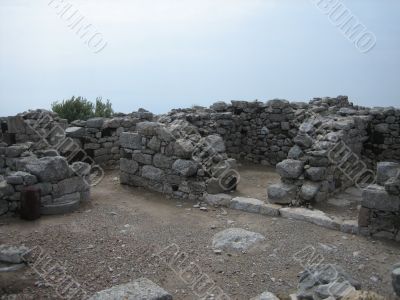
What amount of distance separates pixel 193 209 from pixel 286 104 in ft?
17.8

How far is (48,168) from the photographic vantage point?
719cm

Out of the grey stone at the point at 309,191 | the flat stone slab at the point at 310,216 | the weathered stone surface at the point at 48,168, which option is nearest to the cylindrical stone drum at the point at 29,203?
the weathered stone surface at the point at 48,168

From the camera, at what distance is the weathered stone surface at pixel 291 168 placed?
771 cm

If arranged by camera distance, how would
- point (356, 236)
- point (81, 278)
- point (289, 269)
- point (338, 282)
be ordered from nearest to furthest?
point (338, 282) → point (81, 278) → point (289, 269) → point (356, 236)

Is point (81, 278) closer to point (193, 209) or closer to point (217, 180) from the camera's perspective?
point (193, 209)

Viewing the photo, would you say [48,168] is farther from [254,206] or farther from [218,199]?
[254,206]

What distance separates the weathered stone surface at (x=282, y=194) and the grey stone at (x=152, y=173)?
2414mm

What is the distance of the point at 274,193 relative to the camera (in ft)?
24.8

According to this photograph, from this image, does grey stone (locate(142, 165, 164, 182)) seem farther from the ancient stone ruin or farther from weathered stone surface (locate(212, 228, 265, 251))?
weathered stone surface (locate(212, 228, 265, 251))

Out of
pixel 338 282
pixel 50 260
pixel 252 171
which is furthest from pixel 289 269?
pixel 252 171

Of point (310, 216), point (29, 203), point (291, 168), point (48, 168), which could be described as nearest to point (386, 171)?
point (310, 216)

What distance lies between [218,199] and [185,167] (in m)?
0.95

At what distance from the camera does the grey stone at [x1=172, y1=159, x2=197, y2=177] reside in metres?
8.06

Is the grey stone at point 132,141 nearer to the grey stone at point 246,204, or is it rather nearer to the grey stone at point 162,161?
the grey stone at point 162,161
